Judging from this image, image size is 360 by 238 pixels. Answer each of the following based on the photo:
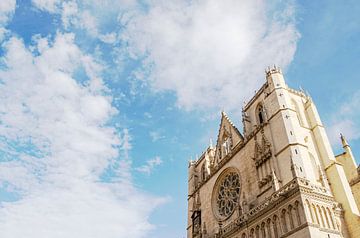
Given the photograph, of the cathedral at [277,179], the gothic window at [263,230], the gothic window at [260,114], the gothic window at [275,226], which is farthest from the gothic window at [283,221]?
the gothic window at [260,114]

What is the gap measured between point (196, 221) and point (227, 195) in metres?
5.59

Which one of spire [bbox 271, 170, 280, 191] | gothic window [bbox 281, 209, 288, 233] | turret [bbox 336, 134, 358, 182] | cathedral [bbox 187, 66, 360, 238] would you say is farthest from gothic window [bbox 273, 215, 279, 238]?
turret [bbox 336, 134, 358, 182]

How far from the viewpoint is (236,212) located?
30.2 metres

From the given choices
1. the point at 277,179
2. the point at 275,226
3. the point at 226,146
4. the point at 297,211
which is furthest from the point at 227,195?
the point at 297,211

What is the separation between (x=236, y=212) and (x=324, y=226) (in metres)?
9.28

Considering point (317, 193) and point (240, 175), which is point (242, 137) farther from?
point (317, 193)

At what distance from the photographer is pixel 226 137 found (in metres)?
37.5

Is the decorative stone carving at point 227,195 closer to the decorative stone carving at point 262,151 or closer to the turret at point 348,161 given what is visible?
the decorative stone carving at point 262,151

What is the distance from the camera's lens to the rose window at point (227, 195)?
31906mm

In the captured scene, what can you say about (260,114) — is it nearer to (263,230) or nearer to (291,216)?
(263,230)

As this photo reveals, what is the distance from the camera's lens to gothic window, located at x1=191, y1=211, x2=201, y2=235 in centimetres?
3584

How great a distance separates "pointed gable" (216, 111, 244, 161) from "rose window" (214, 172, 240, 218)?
9.94 feet

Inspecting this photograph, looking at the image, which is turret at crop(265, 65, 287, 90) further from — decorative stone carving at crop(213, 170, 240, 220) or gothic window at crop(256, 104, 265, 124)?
decorative stone carving at crop(213, 170, 240, 220)

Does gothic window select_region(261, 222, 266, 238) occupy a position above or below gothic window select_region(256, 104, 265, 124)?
below
